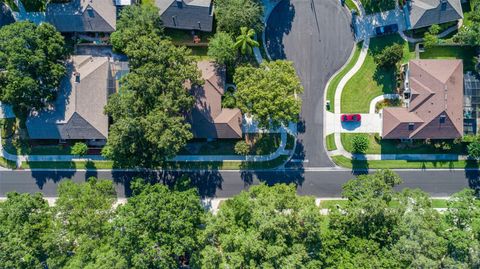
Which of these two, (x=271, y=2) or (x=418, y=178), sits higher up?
(x=271, y=2)

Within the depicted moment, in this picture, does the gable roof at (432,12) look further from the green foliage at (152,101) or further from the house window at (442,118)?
the green foliage at (152,101)

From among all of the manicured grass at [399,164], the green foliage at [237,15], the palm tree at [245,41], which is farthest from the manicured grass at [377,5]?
the manicured grass at [399,164]

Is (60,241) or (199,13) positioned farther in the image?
(199,13)

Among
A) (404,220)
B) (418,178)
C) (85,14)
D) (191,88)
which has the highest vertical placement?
(85,14)

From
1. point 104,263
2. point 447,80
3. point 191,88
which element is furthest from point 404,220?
point 104,263

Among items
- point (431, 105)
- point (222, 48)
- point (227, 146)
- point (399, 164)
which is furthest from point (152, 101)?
point (431, 105)

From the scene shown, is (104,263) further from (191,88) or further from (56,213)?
(191,88)

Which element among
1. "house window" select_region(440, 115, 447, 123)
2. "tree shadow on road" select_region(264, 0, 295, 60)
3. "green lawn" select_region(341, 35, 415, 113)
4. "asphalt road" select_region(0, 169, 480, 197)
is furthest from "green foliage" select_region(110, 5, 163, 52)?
"house window" select_region(440, 115, 447, 123)
